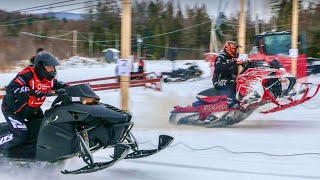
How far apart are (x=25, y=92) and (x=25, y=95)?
0.15ft

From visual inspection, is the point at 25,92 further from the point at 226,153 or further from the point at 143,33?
the point at 143,33

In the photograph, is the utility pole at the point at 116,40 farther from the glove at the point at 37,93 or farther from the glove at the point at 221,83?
the glove at the point at 37,93

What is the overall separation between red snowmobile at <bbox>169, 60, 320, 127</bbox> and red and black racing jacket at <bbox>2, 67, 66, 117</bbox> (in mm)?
4437

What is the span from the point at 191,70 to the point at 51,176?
1873 cm

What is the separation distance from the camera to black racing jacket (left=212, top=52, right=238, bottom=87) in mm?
9555

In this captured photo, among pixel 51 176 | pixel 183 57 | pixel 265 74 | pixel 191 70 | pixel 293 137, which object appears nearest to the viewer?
pixel 51 176

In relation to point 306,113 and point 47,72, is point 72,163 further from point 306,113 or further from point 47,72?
point 306,113

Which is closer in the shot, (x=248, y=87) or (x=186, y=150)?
(x=186, y=150)

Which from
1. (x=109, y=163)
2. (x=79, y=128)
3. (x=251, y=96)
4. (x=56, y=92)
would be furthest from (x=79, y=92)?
(x=251, y=96)

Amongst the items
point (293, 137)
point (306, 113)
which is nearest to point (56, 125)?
point (293, 137)

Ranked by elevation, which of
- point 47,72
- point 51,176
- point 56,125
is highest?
point 47,72

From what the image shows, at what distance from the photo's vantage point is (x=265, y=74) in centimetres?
904

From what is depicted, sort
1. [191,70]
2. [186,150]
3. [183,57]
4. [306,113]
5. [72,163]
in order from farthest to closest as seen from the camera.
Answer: [183,57], [191,70], [306,113], [186,150], [72,163]

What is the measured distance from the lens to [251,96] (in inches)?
361
